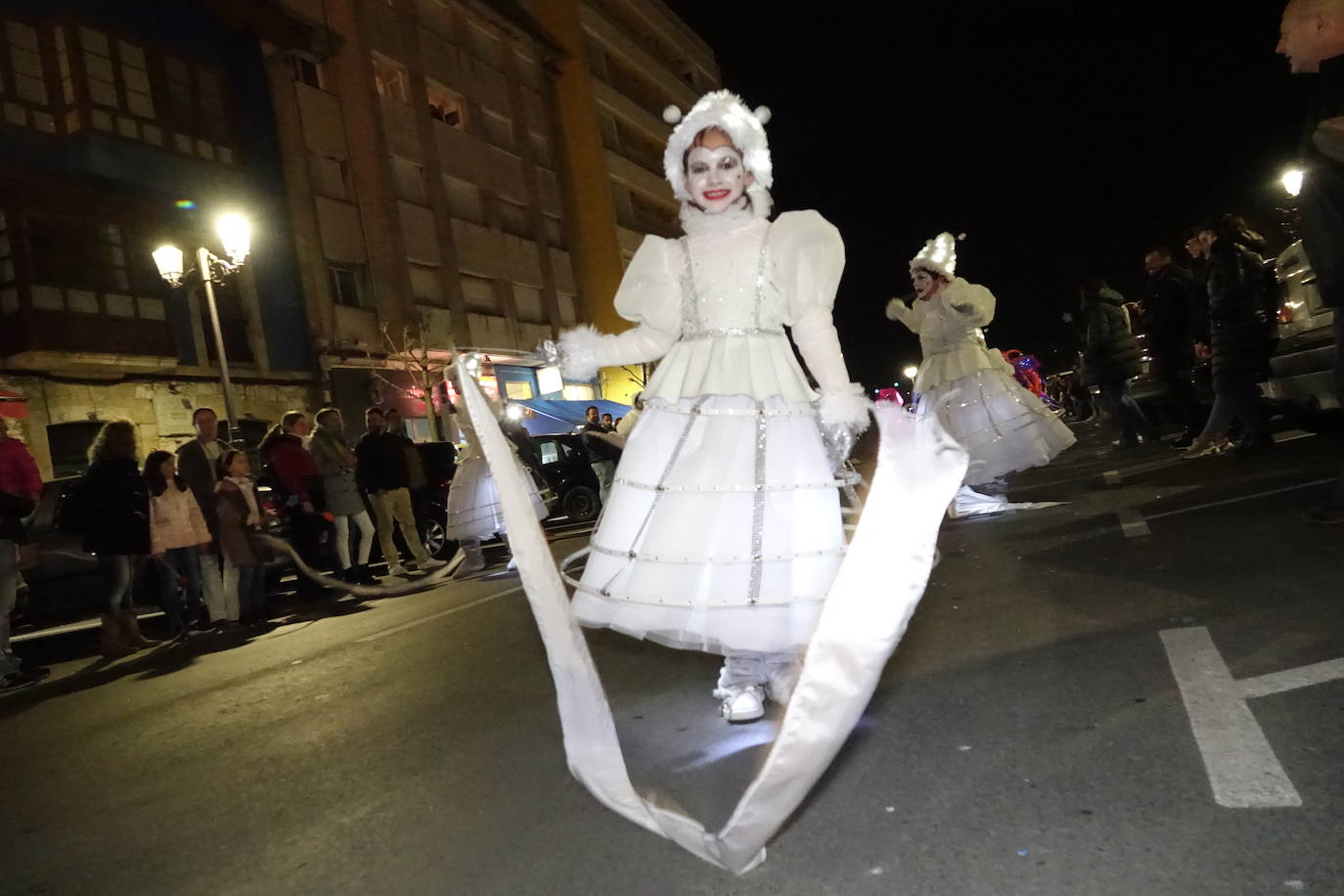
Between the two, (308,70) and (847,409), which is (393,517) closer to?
(847,409)

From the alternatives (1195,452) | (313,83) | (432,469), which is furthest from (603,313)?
(1195,452)

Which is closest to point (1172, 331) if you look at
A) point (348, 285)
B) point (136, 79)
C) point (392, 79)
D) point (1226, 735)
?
point (1226, 735)

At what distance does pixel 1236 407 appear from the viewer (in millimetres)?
7148

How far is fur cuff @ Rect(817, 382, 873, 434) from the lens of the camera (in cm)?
294

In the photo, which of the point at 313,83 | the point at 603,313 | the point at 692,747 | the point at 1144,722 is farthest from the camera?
the point at 603,313

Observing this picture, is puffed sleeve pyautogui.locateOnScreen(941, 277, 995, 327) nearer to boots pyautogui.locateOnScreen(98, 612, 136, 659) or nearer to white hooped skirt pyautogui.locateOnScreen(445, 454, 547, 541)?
white hooped skirt pyautogui.locateOnScreen(445, 454, 547, 541)

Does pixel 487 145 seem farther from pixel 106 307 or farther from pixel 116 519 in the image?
pixel 116 519

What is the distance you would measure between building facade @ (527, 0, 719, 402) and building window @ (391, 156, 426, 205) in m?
8.73

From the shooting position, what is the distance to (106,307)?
1770 centimetres

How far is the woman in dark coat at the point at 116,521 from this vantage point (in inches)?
247

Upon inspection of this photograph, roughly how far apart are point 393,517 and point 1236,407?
777cm

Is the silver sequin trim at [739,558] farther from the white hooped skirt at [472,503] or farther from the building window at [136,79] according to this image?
the building window at [136,79]

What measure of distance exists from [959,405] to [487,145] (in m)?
28.0

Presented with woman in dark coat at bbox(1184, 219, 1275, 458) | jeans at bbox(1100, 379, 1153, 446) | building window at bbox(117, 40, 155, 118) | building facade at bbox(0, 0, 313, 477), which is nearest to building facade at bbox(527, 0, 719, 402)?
building facade at bbox(0, 0, 313, 477)
